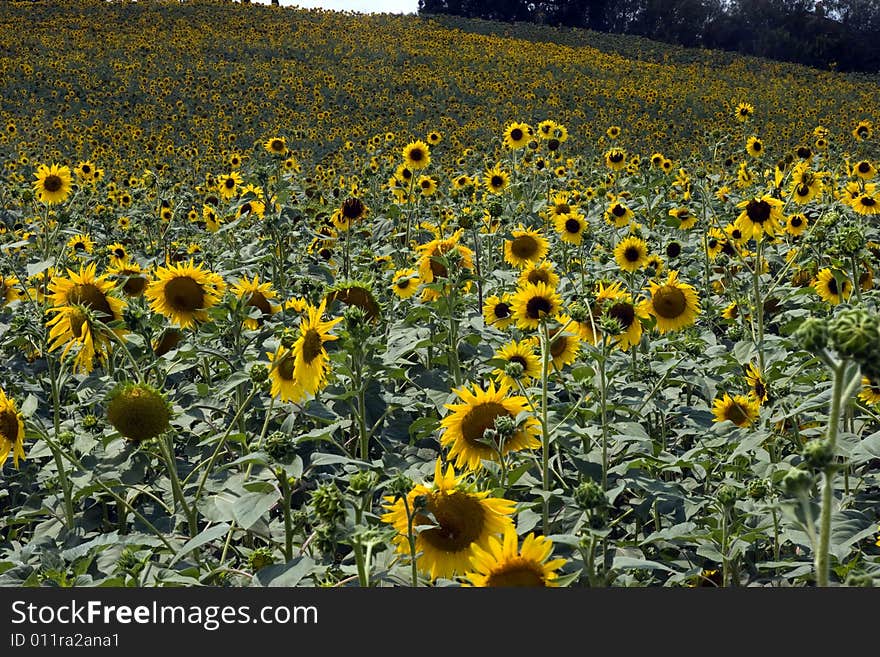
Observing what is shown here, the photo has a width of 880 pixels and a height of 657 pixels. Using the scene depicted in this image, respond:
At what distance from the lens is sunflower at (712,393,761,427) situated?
290 centimetres

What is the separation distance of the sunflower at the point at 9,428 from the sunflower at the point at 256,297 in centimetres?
107

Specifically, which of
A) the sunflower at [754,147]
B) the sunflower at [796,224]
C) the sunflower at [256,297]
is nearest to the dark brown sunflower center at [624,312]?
the sunflower at [256,297]

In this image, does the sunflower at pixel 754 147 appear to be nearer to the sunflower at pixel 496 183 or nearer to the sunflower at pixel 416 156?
the sunflower at pixel 496 183

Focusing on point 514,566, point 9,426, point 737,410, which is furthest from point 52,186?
point 514,566

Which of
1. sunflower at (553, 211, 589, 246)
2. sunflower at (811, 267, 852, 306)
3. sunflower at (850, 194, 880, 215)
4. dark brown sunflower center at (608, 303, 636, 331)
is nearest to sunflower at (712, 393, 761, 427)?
dark brown sunflower center at (608, 303, 636, 331)

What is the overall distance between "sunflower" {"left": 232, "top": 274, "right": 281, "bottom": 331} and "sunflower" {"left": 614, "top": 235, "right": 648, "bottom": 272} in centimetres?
207

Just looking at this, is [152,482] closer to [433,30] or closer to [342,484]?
[342,484]

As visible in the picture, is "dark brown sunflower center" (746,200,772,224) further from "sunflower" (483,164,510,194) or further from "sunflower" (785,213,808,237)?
"sunflower" (483,164,510,194)

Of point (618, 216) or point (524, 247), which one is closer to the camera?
point (524, 247)

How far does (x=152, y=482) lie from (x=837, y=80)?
3642 centimetres

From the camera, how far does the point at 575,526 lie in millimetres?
2221

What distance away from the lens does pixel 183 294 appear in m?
3.18

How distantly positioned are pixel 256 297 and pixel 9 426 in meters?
1.50

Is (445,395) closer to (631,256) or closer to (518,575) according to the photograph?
(518,575)
